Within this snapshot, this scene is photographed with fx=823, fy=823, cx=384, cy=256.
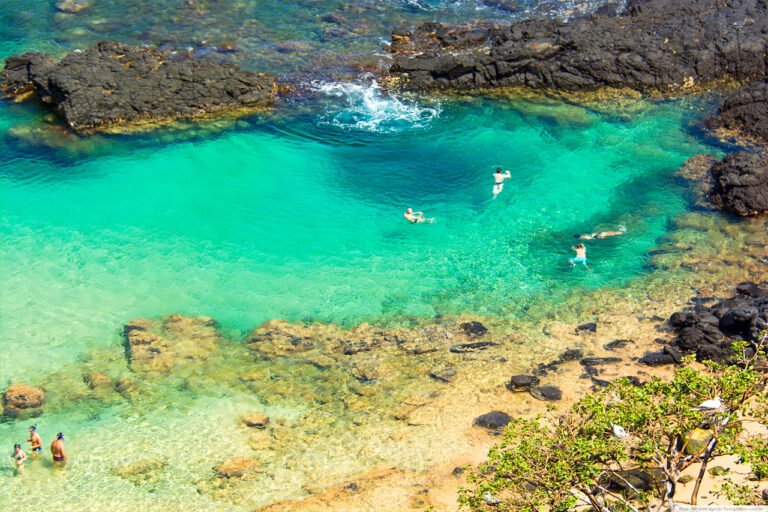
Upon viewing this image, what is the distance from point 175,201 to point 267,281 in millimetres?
8340

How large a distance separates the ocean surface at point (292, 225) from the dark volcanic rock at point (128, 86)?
1418 millimetres

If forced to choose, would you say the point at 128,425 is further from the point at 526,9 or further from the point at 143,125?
the point at 526,9

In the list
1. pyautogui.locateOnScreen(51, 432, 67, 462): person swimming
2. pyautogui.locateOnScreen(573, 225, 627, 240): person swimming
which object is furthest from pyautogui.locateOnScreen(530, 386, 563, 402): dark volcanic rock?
pyautogui.locateOnScreen(51, 432, 67, 462): person swimming

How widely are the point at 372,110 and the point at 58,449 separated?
1056 inches

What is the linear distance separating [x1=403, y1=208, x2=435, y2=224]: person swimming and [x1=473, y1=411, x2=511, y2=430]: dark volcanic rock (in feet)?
42.0

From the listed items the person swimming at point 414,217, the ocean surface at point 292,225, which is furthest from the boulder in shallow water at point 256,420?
the person swimming at point 414,217

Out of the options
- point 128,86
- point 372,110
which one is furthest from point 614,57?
point 128,86

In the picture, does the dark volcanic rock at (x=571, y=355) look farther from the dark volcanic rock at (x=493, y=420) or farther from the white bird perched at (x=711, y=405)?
the white bird perched at (x=711, y=405)

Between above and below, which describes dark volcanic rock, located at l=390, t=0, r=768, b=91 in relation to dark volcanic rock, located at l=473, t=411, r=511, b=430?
above

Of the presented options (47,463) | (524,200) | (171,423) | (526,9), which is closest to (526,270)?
(524,200)

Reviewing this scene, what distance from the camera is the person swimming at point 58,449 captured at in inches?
1075

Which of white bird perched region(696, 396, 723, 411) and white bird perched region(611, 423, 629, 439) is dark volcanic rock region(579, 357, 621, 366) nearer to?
white bird perched region(611, 423, 629, 439)

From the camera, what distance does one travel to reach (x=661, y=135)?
44.2 metres

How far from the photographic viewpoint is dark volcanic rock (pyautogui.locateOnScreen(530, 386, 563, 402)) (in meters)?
29.2
